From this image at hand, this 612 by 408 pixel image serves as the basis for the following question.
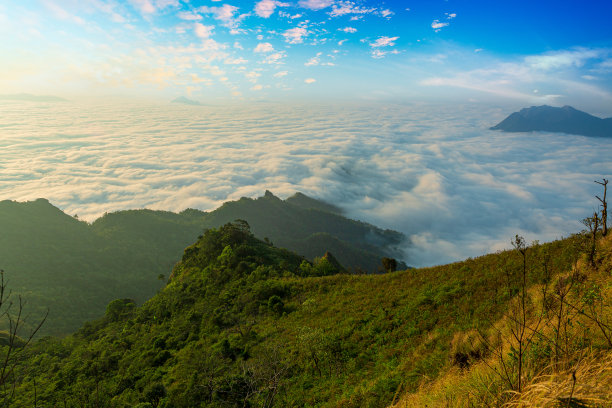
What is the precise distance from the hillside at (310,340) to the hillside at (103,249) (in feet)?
210

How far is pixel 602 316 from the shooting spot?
20.9ft

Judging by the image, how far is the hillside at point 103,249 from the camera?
302ft

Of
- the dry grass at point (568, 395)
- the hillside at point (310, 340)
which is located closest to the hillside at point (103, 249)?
the hillside at point (310, 340)

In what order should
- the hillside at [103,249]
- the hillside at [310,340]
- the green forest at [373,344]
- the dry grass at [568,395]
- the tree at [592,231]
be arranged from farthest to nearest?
the hillside at [103,249] < the tree at [592,231] < the hillside at [310,340] < the green forest at [373,344] < the dry grass at [568,395]

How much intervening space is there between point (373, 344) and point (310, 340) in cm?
370

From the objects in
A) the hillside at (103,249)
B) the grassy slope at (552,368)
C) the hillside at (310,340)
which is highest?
the grassy slope at (552,368)

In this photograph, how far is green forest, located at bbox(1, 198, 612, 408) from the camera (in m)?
4.84

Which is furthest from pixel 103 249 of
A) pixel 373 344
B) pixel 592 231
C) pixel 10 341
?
pixel 592 231

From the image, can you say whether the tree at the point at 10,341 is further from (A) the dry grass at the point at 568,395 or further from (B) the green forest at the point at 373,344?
(A) the dry grass at the point at 568,395

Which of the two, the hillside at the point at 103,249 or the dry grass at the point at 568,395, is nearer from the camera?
the dry grass at the point at 568,395

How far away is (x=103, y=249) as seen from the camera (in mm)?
122938

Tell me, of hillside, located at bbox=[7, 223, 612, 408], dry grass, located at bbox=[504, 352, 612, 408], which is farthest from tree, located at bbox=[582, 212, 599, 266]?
dry grass, located at bbox=[504, 352, 612, 408]

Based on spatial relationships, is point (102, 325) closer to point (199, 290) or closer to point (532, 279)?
point (199, 290)

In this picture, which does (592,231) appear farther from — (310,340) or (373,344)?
(310,340)
